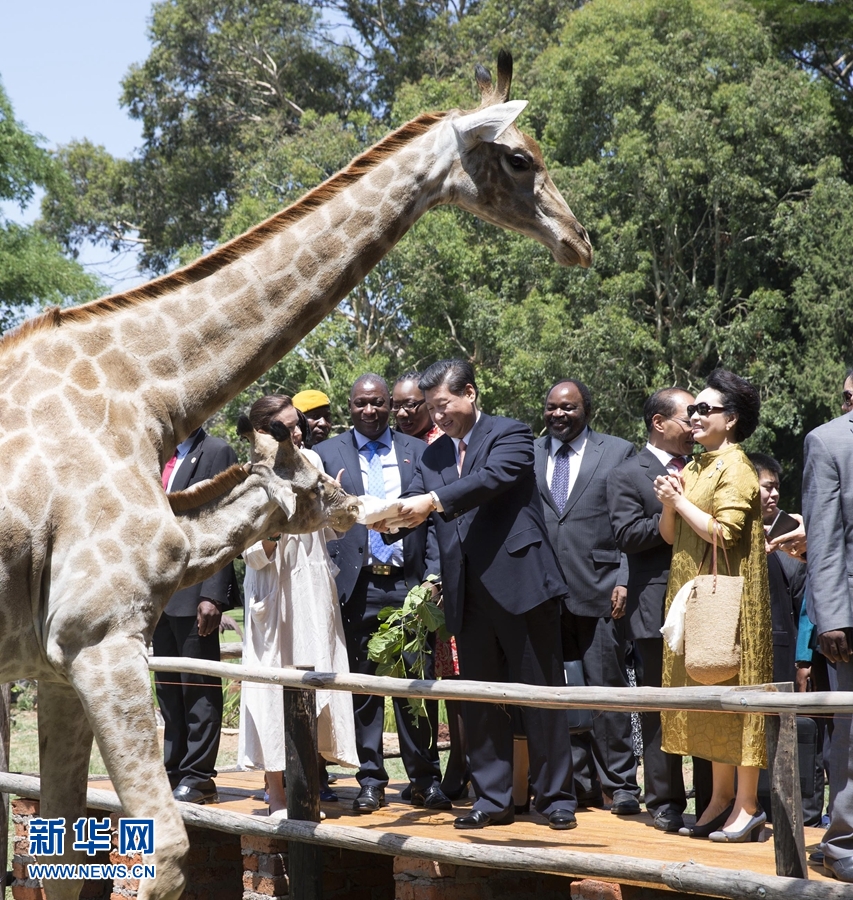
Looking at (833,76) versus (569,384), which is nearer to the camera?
(569,384)

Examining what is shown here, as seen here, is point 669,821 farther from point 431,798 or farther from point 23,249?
point 23,249

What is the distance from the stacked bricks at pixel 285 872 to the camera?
21.8 ft

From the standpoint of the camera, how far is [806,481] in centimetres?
546

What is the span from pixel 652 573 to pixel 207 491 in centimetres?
295

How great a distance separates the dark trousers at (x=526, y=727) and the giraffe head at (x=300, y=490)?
4.26 feet

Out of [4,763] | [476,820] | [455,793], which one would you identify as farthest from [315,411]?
[476,820]

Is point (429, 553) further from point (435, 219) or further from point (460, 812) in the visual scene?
point (435, 219)

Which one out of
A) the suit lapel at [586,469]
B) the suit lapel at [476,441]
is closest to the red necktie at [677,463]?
the suit lapel at [586,469]

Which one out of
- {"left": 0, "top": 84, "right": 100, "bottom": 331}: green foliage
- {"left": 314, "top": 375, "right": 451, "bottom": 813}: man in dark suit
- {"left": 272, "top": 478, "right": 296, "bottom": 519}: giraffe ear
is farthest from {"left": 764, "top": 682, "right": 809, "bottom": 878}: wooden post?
{"left": 0, "top": 84, "right": 100, "bottom": 331}: green foliage

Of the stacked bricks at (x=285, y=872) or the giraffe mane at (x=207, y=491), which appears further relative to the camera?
the stacked bricks at (x=285, y=872)

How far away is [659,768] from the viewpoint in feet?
20.9

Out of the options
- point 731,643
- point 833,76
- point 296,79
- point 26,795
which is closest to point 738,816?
point 731,643

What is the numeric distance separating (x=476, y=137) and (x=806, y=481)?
7.58ft

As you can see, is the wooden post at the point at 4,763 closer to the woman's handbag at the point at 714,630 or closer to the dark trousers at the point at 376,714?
the dark trousers at the point at 376,714
